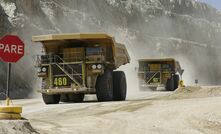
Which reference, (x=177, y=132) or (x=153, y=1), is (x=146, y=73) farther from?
(x=153, y=1)

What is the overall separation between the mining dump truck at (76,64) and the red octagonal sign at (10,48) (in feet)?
32.3

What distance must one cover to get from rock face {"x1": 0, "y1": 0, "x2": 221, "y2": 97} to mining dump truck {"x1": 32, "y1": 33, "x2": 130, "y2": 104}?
46.5ft

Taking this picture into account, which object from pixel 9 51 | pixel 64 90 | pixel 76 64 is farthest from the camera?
pixel 76 64

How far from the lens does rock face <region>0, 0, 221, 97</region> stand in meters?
38.0

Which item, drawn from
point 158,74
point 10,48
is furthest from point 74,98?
point 158,74

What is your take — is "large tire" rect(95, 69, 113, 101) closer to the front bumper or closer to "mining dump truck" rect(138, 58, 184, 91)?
the front bumper

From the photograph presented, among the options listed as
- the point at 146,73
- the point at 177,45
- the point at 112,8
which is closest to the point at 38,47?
the point at 146,73

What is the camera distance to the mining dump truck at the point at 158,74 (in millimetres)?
34812

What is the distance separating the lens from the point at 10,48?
8711 mm

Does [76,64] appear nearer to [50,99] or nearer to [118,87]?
[50,99]

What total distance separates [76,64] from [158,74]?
55.3 ft

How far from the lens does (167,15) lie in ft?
254

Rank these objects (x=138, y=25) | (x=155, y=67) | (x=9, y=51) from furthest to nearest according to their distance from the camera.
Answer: (x=138, y=25), (x=155, y=67), (x=9, y=51)

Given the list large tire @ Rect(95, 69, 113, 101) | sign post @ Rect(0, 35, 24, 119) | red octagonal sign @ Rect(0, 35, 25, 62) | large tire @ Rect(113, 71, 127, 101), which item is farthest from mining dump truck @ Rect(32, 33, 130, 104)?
red octagonal sign @ Rect(0, 35, 25, 62)
